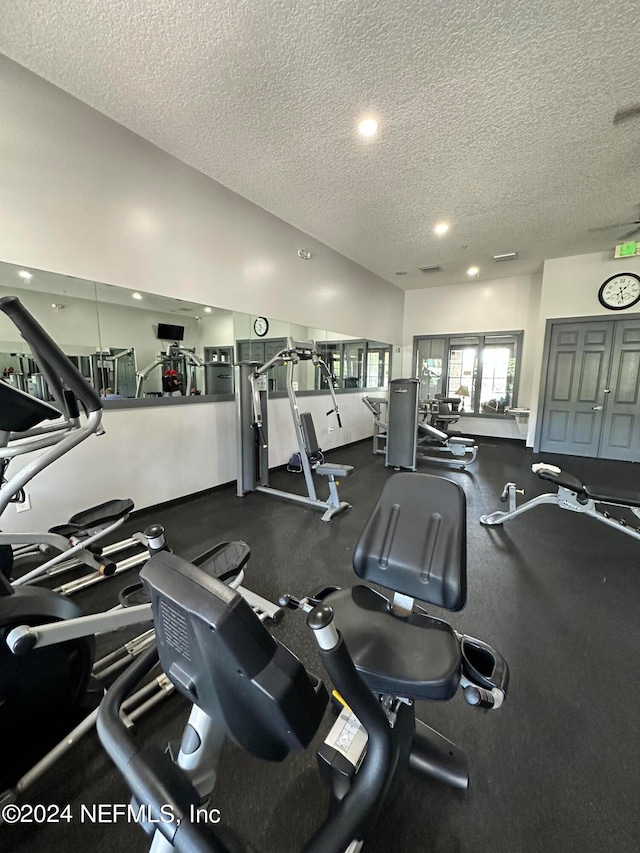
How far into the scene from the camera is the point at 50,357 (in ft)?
3.93

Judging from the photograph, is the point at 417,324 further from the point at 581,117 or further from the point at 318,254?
the point at 581,117

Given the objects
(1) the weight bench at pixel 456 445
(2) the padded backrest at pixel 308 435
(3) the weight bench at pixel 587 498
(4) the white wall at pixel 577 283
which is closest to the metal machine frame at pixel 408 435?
(1) the weight bench at pixel 456 445

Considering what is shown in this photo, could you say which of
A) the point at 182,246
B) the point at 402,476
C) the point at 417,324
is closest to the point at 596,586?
the point at 402,476

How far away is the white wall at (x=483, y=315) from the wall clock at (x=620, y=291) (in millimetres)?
1178

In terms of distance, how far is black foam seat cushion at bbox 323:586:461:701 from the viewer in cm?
99

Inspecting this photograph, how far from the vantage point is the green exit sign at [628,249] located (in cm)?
497

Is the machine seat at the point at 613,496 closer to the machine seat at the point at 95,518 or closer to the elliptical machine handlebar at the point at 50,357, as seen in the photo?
the elliptical machine handlebar at the point at 50,357

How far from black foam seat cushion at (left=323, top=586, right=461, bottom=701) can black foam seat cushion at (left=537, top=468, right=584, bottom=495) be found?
81.0 inches

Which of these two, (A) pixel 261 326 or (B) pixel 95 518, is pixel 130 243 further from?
(B) pixel 95 518

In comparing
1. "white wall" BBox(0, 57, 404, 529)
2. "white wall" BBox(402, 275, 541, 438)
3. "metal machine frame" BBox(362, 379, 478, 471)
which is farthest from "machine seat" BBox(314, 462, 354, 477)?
"white wall" BBox(402, 275, 541, 438)

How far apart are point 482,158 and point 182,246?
2.93 metres

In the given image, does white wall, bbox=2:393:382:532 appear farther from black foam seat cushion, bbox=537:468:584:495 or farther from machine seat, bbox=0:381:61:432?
black foam seat cushion, bbox=537:468:584:495

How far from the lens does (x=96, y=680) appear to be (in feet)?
4.74

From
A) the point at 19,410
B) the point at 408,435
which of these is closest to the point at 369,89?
the point at 19,410
